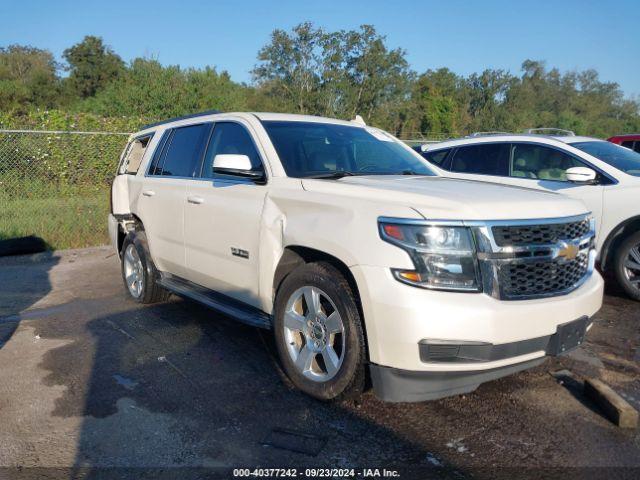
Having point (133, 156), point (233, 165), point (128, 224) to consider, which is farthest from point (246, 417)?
point (133, 156)

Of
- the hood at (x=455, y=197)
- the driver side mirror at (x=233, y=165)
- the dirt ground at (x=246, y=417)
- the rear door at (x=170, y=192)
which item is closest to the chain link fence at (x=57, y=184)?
the rear door at (x=170, y=192)

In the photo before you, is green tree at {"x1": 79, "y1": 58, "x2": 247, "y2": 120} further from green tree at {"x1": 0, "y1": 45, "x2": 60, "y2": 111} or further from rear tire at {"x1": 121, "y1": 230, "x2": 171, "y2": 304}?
rear tire at {"x1": 121, "y1": 230, "x2": 171, "y2": 304}

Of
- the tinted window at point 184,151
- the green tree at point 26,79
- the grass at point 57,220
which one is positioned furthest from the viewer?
the green tree at point 26,79

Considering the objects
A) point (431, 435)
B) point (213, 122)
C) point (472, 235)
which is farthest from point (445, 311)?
point (213, 122)

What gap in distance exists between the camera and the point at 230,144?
4809mm

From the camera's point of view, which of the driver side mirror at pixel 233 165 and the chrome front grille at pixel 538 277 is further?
the driver side mirror at pixel 233 165

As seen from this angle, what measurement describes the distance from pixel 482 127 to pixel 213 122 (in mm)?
46830

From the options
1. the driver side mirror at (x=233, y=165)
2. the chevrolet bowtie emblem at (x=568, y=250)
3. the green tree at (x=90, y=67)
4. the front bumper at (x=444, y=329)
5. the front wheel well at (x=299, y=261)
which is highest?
the green tree at (x=90, y=67)

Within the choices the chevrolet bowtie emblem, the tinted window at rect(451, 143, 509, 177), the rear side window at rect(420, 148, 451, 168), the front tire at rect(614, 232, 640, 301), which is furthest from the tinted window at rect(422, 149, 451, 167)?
the chevrolet bowtie emblem

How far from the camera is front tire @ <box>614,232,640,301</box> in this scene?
20.2ft

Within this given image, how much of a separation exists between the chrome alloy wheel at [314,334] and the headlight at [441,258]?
2.09 ft

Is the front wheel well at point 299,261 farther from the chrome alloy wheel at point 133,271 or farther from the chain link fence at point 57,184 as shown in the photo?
the chain link fence at point 57,184

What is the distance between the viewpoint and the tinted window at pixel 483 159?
729 centimetres

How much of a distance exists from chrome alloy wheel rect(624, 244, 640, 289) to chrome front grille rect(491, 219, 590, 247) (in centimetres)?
306
